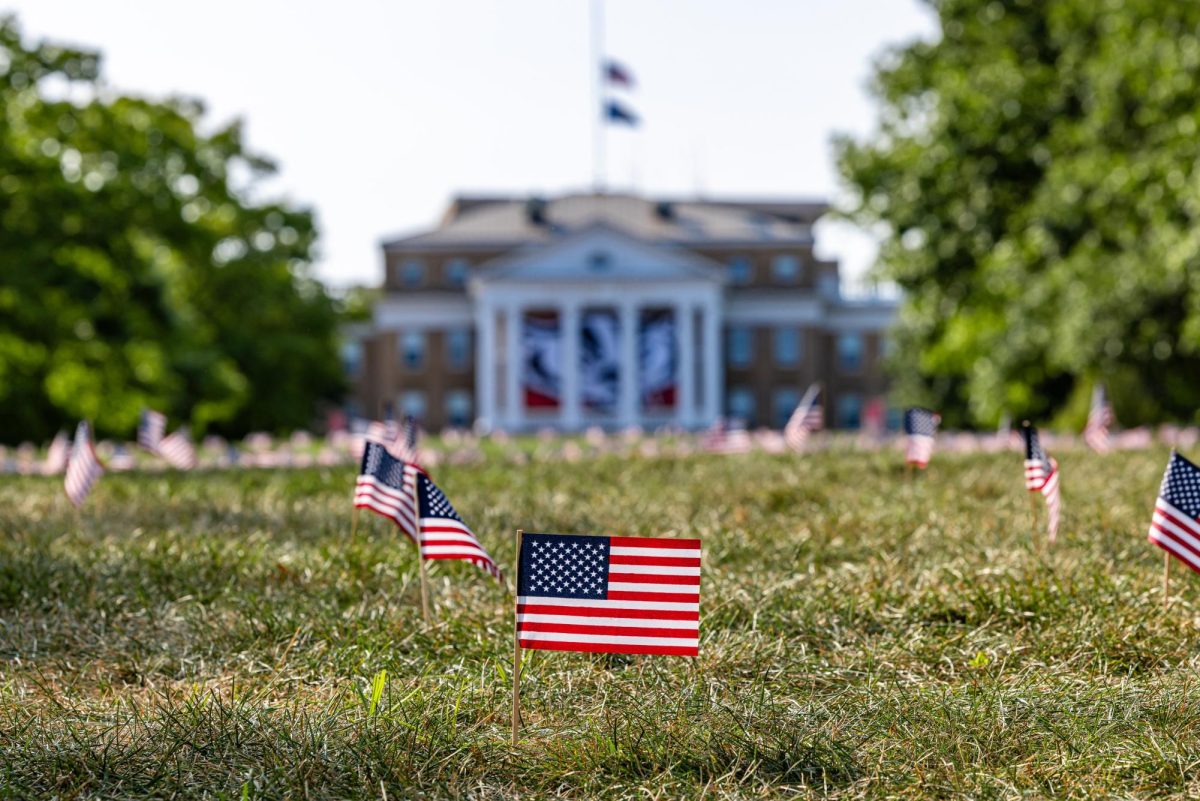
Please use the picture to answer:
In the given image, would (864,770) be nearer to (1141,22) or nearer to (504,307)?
(1141,22)

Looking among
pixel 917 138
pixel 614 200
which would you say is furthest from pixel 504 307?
pixel 917 138

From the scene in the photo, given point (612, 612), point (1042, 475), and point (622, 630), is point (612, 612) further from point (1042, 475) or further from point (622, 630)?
point (1042, 475)

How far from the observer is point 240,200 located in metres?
39.2

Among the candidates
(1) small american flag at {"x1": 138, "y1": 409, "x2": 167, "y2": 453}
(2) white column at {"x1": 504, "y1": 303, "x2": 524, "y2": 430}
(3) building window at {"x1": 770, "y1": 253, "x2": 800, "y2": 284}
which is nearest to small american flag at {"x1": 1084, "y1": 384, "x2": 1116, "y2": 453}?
(1) small american flag at {"x1": 138, "y1": 409, "x2": 167, "y2": 453}

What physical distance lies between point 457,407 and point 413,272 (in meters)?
7.39

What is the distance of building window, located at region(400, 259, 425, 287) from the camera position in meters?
72.7

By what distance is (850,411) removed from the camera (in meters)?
73.4

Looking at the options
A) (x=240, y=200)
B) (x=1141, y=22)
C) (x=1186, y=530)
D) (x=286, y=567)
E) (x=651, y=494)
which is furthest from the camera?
(x=240, y=200)

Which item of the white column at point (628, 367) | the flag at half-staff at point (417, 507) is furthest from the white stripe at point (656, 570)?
the white column at point (628, 367)

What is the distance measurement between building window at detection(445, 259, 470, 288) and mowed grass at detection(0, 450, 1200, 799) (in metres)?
63.0

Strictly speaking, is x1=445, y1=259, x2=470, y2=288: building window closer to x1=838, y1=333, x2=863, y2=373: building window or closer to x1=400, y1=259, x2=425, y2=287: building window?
x1=400, y1=259, x2=425, y2=287: building window

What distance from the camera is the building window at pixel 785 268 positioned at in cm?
7269

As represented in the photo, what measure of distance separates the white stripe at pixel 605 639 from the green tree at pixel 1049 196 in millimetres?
17520

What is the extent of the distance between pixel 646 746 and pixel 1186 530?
9.59 ft
